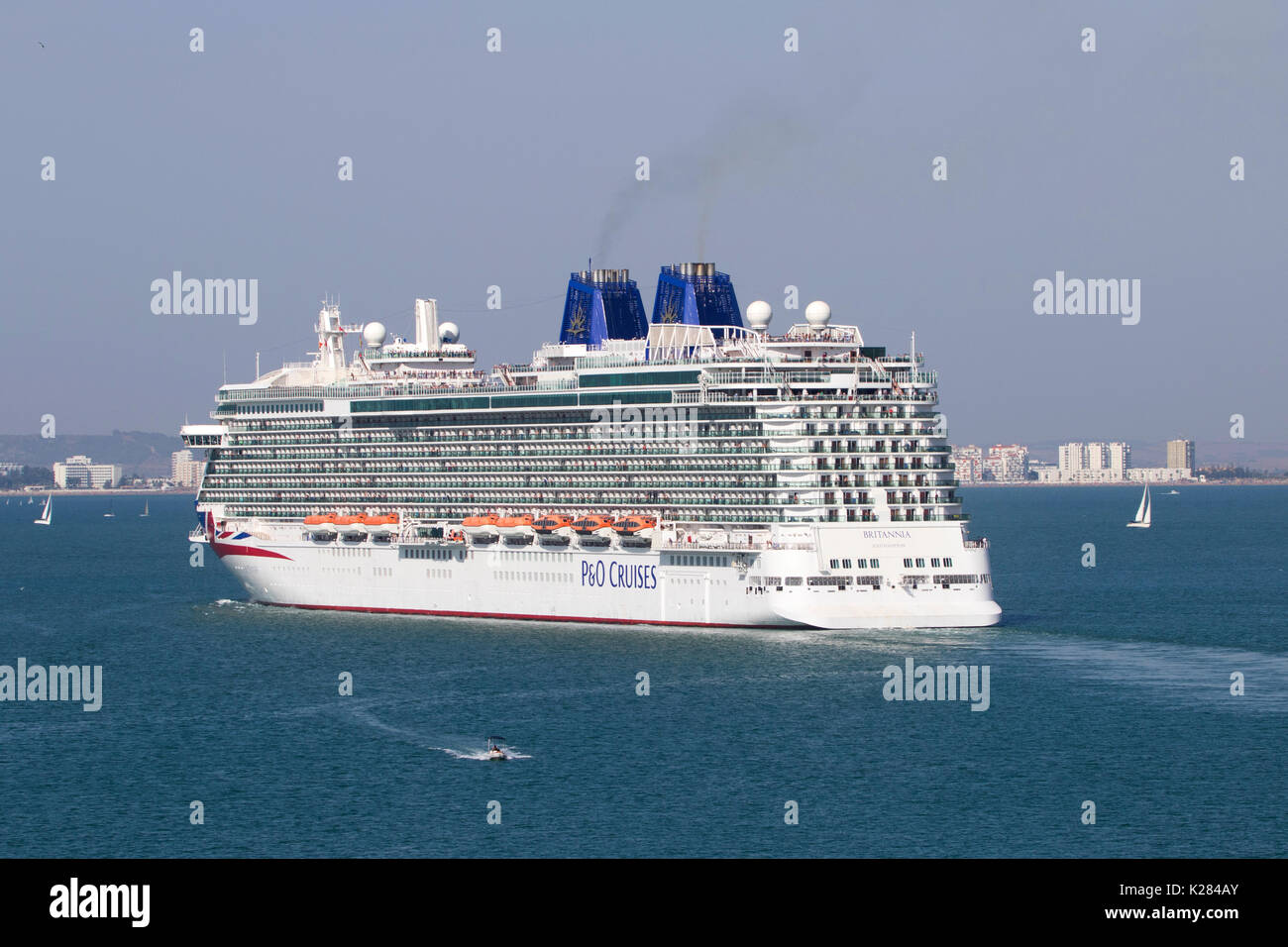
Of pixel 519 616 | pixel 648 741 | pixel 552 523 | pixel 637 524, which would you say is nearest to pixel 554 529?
pixel 552 523

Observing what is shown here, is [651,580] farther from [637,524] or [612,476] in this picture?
[612,476]

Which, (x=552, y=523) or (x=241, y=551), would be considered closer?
(x=552, y=523)

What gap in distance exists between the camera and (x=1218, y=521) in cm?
19575

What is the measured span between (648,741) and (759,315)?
29.1 meters

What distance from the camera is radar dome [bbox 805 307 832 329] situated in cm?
7212

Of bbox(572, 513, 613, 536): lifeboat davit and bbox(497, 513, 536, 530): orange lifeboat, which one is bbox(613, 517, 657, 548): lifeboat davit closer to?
bbox(572, 513, 613, 536): lifeboat davit

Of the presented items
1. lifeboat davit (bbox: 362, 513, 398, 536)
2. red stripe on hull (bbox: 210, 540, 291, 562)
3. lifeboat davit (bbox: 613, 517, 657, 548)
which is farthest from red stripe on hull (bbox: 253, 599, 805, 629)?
lifeboat davit (bbox: 362, 513, 398, 536)

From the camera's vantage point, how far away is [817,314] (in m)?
72.2

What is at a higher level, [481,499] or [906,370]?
[906,370]

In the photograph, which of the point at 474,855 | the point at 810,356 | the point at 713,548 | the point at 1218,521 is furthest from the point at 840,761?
the point at 1218,521

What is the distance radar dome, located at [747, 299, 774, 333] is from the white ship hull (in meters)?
10.3
